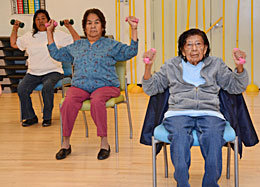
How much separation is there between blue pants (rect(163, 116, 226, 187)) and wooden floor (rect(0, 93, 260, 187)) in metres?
0.40

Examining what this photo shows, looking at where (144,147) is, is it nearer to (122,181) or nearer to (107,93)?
(107,93)

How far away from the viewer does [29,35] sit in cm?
406

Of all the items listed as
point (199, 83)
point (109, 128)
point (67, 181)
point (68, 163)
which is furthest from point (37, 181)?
point (109, 128)

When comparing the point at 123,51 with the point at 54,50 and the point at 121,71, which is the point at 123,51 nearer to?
the point at 121,71

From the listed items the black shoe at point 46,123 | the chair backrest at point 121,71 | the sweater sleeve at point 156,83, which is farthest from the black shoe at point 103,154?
the black shoe at point 46,123

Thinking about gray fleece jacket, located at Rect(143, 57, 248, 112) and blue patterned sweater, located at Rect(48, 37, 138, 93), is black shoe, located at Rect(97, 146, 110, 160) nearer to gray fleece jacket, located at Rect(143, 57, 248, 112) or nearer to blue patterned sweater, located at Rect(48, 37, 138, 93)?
blue patterned sweater, located at Rect(48, 37, 138, 93)

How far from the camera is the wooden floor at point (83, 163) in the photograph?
2.24 metres

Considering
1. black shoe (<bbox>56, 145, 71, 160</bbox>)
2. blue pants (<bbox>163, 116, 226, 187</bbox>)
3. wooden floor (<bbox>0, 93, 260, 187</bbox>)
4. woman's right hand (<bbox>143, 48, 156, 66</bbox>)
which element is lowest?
wooden floor (<bbox>0, 93, 260, 187</bbox>)

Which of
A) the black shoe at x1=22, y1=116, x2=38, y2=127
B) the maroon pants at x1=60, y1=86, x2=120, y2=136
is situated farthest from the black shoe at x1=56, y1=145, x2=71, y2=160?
the black shoe at x1=22, y1=116, x2=38, y2=127

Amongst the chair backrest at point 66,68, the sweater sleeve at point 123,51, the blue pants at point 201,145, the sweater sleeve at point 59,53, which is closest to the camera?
the blue pants at point 201,145

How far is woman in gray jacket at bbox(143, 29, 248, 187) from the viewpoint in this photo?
1800mm

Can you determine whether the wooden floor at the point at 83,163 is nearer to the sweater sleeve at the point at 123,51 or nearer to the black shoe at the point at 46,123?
the black shoe at the point at 46,123

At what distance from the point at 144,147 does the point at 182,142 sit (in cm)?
114

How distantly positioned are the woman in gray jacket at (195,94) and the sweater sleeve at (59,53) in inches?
43.9
